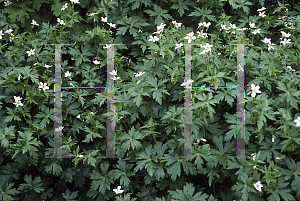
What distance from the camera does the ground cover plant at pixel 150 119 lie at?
281cm

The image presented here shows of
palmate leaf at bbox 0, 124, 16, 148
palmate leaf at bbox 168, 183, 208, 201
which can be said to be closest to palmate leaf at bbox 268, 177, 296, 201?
palmate leaf at bbox 168, 183, 208, 201

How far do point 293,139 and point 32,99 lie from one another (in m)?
2.76

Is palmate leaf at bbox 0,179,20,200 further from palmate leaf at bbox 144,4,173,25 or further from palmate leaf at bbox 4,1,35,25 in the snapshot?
palmate leaf at bbox 144,4,173,25

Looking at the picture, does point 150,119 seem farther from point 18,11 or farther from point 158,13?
point 18,11

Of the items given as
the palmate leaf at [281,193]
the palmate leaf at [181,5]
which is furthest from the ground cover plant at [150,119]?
the palmate leaf at [181,5]

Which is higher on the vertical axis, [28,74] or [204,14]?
[204,14]

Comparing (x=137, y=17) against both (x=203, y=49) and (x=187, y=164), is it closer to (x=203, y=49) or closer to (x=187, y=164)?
(x=203, y=49)

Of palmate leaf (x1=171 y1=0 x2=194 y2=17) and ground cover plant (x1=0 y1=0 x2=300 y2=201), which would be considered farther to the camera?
palmate leaf (x1=171 y1=0 x2=194 y2=17)

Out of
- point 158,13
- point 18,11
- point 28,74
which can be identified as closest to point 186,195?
point 28,74

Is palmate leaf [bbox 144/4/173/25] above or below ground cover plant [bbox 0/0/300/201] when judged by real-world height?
above

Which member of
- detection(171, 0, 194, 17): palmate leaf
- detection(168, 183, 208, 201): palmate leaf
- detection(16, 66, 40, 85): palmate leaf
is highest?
detection(171, 0, 194, 17): palmate leaf

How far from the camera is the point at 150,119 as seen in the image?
9.63 feet

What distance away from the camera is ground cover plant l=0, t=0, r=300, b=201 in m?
2.81

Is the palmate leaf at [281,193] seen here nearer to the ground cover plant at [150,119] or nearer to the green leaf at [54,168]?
the ground cover plant at [150,119]
